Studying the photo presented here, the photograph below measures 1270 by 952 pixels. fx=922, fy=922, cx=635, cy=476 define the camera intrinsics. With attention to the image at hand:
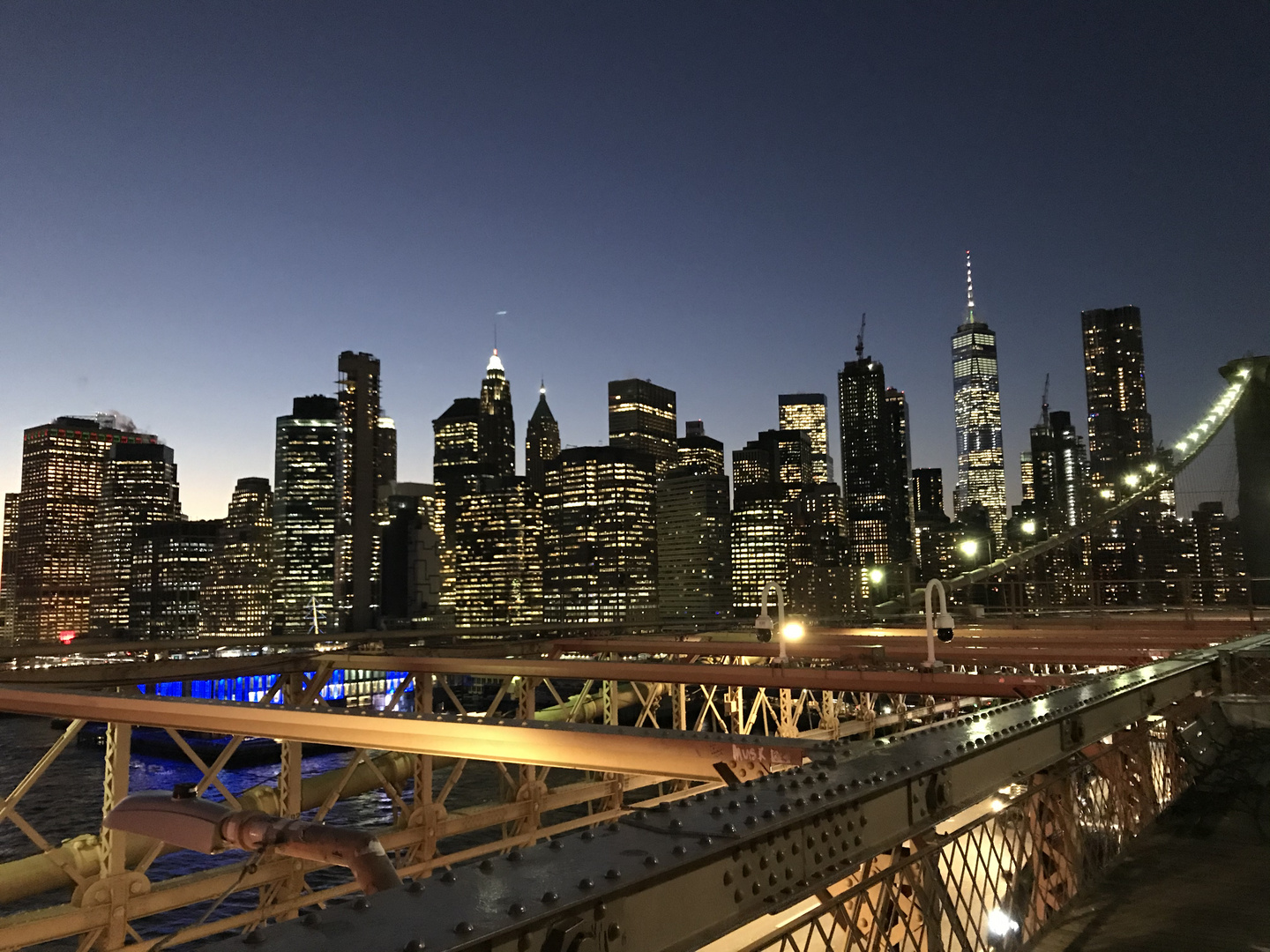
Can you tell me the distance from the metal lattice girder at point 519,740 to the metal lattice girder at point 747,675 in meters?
4.79

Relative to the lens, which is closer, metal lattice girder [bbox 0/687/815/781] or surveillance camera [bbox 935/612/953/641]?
metal lattice girder [bbox 0/687/815/781]

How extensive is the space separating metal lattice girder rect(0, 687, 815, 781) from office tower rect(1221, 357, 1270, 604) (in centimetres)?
5151

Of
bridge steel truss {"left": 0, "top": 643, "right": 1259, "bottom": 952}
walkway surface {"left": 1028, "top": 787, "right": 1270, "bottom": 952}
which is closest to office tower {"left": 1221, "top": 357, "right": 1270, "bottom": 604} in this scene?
bridge steel truss {"left": 0, "top": 643, "right": 1259, "bottom": 952}

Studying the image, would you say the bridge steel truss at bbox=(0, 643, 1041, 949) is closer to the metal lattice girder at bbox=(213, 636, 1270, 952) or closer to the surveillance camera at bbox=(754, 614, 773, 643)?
the metal lattice girder at bbox=(213, 636, 1270, 952)

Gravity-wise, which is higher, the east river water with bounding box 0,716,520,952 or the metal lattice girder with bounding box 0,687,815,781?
the metal lattice girder with bounding box 0,687,815,781

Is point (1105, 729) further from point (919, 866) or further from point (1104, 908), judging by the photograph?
point (919, 866)

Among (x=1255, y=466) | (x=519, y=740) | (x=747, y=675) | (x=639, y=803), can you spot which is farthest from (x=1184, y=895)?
(x=1255, y=466)

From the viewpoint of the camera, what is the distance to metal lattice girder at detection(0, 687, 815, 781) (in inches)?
258

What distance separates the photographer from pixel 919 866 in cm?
516

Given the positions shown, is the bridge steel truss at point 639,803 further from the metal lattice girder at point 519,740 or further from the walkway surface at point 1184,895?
the walkway surface at point 1184,895

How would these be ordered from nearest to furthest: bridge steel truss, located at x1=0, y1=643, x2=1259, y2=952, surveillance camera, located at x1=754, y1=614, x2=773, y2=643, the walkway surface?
1. bridge steel truss, located at x1=0, y1=643, x2=1259, y2=952
2. the walkway surface
3. surveillance camera, located at x1=754, y1=614, x2=773, y2=643

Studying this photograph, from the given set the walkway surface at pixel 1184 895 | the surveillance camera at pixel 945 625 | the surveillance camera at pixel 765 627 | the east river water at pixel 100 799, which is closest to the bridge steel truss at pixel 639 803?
the walkway surface at pixel 1184 895

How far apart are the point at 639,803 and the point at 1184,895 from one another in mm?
4754

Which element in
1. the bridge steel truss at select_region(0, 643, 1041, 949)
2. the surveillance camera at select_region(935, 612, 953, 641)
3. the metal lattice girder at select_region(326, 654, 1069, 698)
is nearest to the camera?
the bridge steel truss at select_region(0, 643, 1041, 949)
